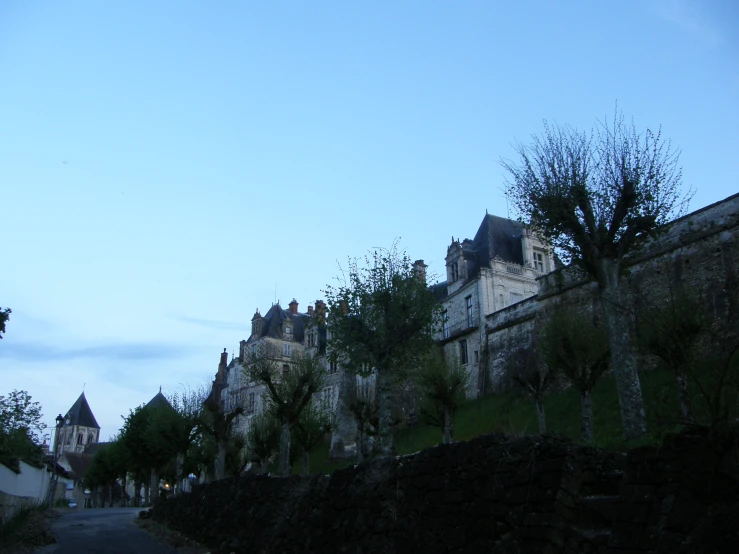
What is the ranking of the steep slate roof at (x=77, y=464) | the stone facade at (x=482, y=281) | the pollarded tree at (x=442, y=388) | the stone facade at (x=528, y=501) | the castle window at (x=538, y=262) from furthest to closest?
1. the steep slate roof at (x=77, y=464)
2. the castle window at (x=538, y=262)
3. the stone facade at (x=482, y=281)
4. the pollarded tree at (x=442, y=388)
5. the stone facade at (x=528, y=501)

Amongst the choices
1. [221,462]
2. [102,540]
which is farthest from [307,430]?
[102,540]

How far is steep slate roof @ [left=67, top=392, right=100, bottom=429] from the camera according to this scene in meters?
131

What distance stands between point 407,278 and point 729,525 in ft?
56.8

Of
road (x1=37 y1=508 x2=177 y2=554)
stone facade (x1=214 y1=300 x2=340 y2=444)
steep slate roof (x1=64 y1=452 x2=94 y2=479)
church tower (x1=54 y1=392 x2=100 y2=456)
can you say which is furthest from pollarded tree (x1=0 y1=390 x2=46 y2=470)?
church tower (x1=54 y1=392 x2=100 y2=456)

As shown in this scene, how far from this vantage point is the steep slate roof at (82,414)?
131 m

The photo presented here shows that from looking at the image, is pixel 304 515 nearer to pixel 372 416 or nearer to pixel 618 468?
pixel 618 468

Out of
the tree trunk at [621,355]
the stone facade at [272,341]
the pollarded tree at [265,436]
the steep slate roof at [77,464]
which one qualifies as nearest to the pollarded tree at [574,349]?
the tree trunk at [621,355]

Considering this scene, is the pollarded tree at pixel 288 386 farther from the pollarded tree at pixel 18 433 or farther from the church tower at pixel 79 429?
the church tower at pixel 79 429

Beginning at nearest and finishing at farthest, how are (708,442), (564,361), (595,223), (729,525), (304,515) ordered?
(729,525) < (708,442) < (304,515) < (595,223) < (564,361)

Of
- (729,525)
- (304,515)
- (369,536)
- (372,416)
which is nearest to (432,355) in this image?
(372,416)

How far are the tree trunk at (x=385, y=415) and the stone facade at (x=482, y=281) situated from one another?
18.9m

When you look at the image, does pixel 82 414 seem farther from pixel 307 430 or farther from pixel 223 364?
pixel 307 430

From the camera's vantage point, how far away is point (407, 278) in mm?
22359

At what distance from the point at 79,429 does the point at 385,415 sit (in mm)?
130822
